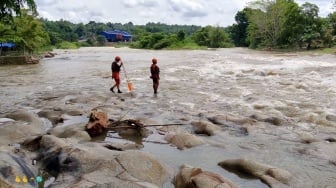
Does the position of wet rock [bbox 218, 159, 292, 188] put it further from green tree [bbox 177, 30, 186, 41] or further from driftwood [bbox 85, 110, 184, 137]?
A: green tree [bbox 177, 30, 186, 41]

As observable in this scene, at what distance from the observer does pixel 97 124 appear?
1097 centimetres

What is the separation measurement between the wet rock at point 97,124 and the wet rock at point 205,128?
2.76 metres

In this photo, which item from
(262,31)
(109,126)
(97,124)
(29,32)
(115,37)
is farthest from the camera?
(115,37)

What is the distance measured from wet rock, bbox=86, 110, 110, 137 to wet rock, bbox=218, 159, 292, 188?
4021 mm

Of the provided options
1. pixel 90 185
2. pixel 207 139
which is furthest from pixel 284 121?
pixel 90 185

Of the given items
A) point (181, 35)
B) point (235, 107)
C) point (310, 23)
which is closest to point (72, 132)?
point (235, 107)

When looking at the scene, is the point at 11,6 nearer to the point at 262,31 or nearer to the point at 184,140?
the point at 184,140

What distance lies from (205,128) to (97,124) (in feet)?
10.6

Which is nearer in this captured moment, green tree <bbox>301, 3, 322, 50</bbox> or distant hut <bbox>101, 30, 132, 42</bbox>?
green tree <bbox>301, 3, 322, 50</bbox>

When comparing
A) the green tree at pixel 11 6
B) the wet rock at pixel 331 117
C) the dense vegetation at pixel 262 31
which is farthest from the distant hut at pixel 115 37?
the wet rock at pixel 331 117

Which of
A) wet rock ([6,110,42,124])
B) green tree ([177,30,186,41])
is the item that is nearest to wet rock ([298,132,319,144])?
wet rock ([6,110,42,124])

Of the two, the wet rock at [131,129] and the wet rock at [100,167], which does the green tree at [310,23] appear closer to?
the wet rock at [131,129]

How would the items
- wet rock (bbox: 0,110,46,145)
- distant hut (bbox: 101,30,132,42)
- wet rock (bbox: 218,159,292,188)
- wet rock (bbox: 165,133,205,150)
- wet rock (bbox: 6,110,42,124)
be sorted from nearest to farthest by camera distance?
→ wet rock (bbox: 218,159,292,188), wet rock (bbox: 165,133,205,150), wet rock (bbox: 0,110,46,145), wet rock (bbox: 6,110,42,124), distant hut (bbox: 101,30,132,42)

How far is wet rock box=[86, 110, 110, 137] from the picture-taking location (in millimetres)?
10766
